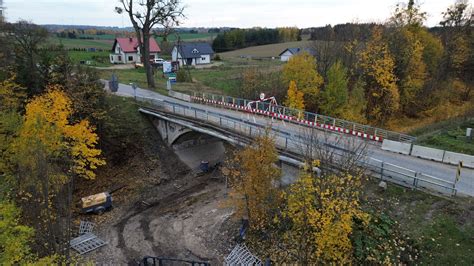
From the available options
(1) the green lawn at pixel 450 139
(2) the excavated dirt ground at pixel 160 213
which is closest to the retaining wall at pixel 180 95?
(2) the excavated dirt ground at pixel 160 213

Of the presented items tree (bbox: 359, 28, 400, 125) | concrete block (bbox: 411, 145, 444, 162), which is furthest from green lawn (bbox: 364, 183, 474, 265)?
tree (bbox: 359, 28, 400, 125)

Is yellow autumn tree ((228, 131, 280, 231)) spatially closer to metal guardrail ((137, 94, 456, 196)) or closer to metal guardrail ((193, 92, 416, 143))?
metal guardrail ((137, 94, 456, 196))

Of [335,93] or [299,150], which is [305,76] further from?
[299,150]

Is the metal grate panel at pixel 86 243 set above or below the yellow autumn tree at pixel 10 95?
below

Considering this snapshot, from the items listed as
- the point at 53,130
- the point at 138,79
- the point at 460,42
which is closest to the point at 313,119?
the point at 53,130

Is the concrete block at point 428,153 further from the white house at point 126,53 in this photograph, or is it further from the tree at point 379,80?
the white house at point 126,53

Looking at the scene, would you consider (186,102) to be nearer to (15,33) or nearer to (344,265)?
(15,33)
